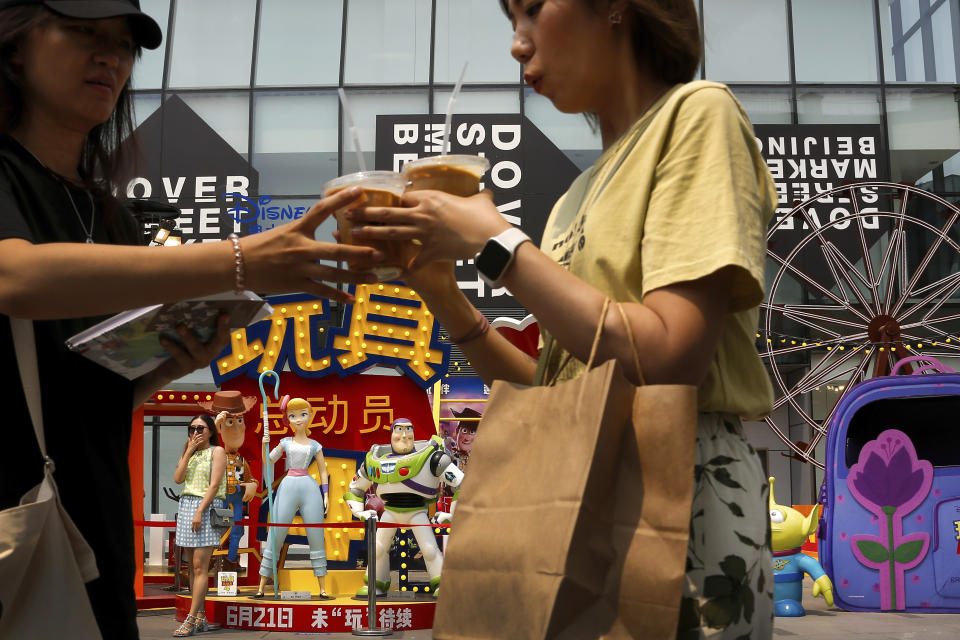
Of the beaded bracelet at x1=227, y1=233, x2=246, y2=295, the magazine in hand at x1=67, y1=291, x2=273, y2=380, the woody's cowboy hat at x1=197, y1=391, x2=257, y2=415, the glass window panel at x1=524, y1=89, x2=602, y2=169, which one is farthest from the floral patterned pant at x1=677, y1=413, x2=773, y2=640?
the glass window panel at x1=524, y1=89, x2=602, y2=169

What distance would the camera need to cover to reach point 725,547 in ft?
4.16

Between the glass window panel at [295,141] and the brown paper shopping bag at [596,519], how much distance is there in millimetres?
18411

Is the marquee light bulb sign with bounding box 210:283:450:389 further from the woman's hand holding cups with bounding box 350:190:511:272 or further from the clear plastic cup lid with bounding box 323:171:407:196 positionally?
the woman's hand holding cups with bounding box 350:190:511:272

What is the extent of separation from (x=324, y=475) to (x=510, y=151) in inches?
424

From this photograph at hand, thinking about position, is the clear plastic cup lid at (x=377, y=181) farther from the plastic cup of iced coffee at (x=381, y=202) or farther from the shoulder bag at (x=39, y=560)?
the shoulder bag at (x=39, y=560)

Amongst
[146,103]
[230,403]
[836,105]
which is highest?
[146,103]

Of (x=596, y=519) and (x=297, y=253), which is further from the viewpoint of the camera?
(x=297, y=253)

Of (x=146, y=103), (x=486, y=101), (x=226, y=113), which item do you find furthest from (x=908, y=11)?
(x=146, y=103)

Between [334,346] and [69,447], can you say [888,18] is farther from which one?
[69,447]

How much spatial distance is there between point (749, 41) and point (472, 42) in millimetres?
6009

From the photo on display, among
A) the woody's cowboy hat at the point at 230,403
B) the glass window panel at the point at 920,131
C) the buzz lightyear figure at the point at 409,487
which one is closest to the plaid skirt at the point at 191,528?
the buzz lightyear figure at the point at 409,487

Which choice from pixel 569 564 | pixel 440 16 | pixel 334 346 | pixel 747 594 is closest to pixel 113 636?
pixel 569 564

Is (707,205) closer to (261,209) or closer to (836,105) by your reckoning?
(261,209)

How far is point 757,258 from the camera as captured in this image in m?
1.26
